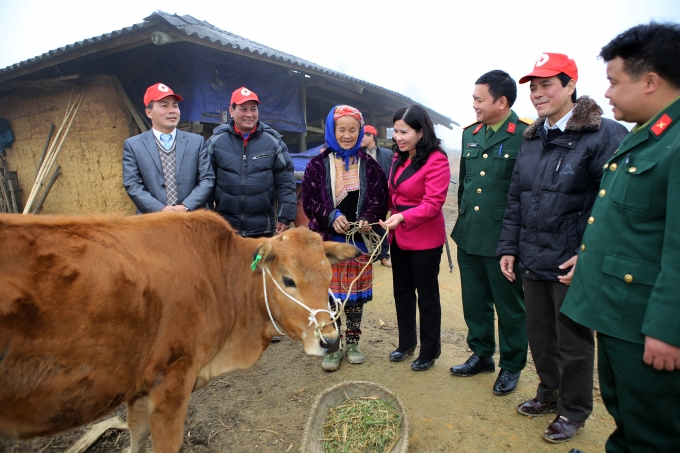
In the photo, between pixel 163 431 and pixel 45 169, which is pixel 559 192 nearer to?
pixel 163 431

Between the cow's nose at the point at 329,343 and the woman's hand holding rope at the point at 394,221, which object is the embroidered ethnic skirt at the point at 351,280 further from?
the cow's nose at the point at 329,343

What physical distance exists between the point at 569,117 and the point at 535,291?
1361 millimetres

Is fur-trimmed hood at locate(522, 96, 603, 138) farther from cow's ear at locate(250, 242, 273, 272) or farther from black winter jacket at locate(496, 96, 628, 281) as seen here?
cow's ear at locate(250, 242, 273, 272)

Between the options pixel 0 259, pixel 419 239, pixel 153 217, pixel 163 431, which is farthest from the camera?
pixel 419 239

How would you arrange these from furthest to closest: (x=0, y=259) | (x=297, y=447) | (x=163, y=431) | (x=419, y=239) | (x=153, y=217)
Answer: (x=419, y=239)
(x=297, y=447)
(x=153, y=217)
(x=163, y=431)
(x=0, y=259)

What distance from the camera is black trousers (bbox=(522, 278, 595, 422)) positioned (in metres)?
3.03

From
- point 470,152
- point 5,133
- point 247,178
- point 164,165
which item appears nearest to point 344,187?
point 247,178

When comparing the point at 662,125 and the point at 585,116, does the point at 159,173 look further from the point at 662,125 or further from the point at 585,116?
the point at 662,125

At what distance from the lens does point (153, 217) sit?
108 inches

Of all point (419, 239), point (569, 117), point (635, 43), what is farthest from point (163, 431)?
point (569, 117)

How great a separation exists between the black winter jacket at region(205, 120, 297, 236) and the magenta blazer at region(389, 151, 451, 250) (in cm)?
129

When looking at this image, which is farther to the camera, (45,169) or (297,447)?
(45,169)

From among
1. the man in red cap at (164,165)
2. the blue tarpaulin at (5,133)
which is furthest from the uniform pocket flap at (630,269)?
the blue tarpaulin at (5,133)

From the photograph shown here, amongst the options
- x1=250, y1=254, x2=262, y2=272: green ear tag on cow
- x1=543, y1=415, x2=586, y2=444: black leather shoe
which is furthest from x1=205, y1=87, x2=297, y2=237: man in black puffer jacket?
x1=543, y1=415, x2=586, y2=444: black leather shoe
